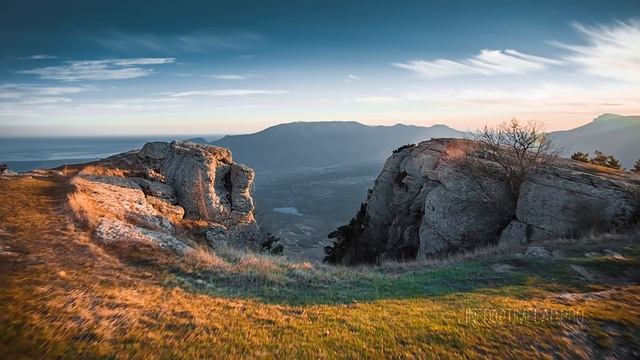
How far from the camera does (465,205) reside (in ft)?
110

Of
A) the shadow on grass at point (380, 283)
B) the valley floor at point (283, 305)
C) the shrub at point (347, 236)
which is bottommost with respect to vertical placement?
the shrub at point (347, 236)

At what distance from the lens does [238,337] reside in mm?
9977

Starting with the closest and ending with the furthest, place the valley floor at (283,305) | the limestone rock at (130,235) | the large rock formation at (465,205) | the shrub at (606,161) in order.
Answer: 1. the valley floor at (283,305)
2. the limestone rock at (130,235)
3. the large rock formation at (465,205)
4. the shrub at (606,161)

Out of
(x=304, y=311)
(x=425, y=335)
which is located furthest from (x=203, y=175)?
(x=425, y=335)

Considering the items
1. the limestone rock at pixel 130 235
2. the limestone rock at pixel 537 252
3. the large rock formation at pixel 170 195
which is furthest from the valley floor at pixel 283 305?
the large rock formation at pixel 170 195

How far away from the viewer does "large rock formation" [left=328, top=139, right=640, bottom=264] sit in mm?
27484

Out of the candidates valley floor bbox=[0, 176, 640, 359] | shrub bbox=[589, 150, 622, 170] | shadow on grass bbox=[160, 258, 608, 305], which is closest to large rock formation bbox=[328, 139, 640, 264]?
valley floor bbox=[0, 176, 640, 359]

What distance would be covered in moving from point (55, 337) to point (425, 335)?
402 inches

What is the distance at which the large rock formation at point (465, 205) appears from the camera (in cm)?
2748

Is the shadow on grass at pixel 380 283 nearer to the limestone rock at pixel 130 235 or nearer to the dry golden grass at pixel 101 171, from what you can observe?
the limestone rock at pixel 130 235

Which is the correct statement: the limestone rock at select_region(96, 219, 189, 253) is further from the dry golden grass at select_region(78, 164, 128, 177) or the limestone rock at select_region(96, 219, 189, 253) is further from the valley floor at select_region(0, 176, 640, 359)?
the dry golden grass at select_region(78, 164, 128, 177)

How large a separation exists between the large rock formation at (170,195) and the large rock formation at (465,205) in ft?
55.1

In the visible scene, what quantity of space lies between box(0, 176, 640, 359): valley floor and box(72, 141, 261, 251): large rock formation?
8.60 ft

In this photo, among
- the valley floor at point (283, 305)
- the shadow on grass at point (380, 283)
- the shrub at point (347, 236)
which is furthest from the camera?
the shrub at point (347, 236)
